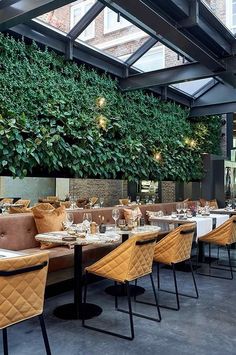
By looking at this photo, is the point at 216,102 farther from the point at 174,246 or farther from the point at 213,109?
the point at 174,246

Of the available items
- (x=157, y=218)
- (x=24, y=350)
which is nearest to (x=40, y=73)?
(x=157, y=218)

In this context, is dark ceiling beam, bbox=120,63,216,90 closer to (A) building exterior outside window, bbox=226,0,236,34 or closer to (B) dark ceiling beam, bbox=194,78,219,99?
(A) building exterior outside window, bbox=226,0,236,34

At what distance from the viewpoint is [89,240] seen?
3447mm

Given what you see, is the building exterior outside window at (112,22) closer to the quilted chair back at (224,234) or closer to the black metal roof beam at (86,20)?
the black metal roof beam at (86,20)

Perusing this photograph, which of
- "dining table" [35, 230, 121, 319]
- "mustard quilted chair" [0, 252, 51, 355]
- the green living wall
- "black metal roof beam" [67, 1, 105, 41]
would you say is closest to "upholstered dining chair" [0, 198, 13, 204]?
the green living wall

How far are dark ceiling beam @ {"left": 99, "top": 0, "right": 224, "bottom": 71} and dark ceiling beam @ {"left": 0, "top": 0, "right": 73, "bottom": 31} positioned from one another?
2.31 feet

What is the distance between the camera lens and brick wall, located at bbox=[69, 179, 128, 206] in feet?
23.1

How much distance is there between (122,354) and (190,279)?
2.61m

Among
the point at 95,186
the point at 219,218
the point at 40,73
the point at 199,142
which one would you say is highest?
the point at 40,73

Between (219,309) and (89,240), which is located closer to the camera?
(89,240)

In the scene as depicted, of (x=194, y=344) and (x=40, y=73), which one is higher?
(x=40, y=73)

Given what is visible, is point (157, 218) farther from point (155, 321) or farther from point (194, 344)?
point (194, 344)

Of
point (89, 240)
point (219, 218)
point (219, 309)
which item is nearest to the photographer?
point (89, 240)

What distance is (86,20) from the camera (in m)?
6.13
